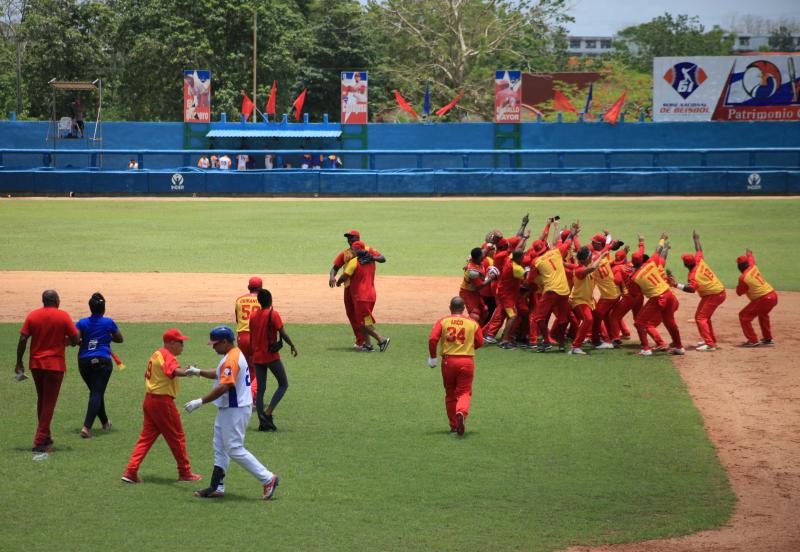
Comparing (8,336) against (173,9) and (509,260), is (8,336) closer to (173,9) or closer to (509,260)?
(509,260)

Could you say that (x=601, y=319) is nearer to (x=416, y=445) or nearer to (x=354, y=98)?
(x=416, y=445)

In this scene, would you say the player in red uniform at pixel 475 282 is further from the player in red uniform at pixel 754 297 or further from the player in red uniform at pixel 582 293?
the player in red uniform at pixel 754 297

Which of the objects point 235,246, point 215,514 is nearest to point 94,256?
point 235,246

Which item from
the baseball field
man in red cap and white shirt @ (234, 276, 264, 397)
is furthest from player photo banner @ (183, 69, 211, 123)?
man in red cap and white shirt @ (234, 276, 264, 397)

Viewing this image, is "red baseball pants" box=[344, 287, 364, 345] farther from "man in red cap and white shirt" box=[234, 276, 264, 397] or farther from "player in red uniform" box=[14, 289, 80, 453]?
"player in red uniform" box=[14, 289, 80, 453]

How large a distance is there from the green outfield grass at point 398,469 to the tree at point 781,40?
A: 13876 centimetres

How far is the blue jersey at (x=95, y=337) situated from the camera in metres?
12.6

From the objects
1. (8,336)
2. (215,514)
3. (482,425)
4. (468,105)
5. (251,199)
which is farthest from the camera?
(468,105)

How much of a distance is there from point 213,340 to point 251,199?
117 ft

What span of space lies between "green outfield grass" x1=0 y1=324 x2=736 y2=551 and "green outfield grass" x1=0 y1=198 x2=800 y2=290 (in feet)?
41.1

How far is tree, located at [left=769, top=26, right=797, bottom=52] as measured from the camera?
471ft

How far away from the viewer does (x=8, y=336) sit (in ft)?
64.7

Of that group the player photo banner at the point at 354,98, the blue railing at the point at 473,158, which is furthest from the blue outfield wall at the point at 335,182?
the player photo banner at the point at 354,98

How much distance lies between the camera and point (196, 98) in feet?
178
